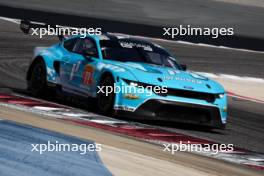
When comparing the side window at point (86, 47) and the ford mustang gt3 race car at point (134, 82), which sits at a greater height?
the side window at point (86, 47)

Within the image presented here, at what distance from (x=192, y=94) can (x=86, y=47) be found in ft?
6.58

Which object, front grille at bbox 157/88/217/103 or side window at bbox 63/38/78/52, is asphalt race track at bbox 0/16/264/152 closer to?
front grille at bbox 157/88/217/103

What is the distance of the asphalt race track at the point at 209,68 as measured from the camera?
10.7m

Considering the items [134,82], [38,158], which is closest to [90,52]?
[134,82]

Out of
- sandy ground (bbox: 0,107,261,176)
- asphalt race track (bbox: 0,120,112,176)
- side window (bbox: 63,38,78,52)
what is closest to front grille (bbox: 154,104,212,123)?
sandy ground (bbox: 0,107,261,176)

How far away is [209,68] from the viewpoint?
771 inches

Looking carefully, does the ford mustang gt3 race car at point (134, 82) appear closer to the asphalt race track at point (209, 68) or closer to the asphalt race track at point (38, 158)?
the asphalt race track at point (209, 68)

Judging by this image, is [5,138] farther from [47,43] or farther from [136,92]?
[47,43]

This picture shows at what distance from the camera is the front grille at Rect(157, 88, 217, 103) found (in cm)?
1035

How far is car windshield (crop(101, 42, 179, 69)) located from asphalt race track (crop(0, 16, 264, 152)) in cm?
98

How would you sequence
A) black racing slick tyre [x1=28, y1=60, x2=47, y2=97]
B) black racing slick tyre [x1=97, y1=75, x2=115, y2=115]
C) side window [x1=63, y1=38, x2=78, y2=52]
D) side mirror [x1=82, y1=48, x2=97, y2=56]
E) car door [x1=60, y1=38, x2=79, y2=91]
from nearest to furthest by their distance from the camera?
black racing slick tyre [x1=97, y1=75, x2=115, y2=115], side mirror [x1=82, y1=48, x2=97, y2=56], car door [x1=60, y1=38, x2=79, y2=91], side window [x1=63, y1=38, x2=78, y2=52], black racing slick tyre [x1=28, y1=60, x2=47, y2=97]

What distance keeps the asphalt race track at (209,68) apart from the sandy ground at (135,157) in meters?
2.14

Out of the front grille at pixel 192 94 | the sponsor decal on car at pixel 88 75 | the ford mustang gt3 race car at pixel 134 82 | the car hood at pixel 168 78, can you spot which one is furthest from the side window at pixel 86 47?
the front grille at pixel 192 94

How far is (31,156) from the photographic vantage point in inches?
248
